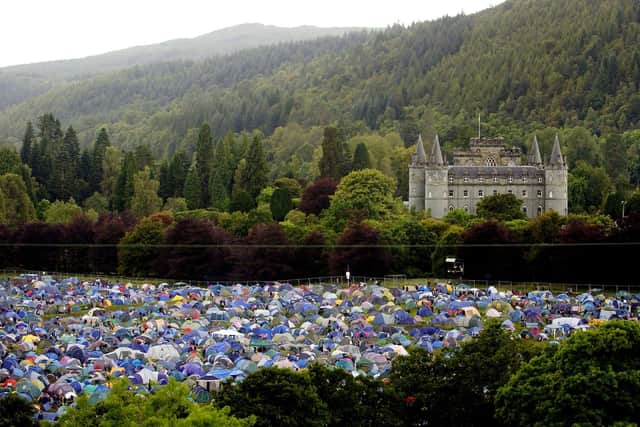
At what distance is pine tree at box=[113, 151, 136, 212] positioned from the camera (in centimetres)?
9525

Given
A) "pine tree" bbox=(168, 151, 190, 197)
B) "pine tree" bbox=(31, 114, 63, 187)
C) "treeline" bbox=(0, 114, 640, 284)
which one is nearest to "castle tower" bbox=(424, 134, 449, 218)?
"treeline" bbox=(0, 114, 640, 284)

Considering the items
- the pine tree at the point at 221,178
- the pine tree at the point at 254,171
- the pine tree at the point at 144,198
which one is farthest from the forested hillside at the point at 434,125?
the pine tree at the point at 144,198

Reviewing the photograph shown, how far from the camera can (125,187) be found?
9600 centimetres

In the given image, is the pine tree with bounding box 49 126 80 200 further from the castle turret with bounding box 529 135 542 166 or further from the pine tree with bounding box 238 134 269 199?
the castle turret with bounding box 529 135 542 166

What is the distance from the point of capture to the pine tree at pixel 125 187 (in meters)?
95.2

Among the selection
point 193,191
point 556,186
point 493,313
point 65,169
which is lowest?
point 493,313

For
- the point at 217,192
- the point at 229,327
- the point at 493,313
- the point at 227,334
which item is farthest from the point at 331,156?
the point at 227,334

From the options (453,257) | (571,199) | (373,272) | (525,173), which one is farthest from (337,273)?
(571,199)

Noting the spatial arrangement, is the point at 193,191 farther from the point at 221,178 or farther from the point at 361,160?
the point at 361,160

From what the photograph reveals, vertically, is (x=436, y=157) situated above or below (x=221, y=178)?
above

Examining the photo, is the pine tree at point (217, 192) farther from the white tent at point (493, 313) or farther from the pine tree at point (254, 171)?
the white tent at point (493, 313)

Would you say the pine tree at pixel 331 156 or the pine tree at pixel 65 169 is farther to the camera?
the pine tree at pixel 65 169

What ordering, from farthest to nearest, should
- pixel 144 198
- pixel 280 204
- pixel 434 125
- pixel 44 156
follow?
pixel 434 125, pixel 44 156, pixel 144 198, pixel 280 204

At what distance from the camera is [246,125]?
18975 cm
